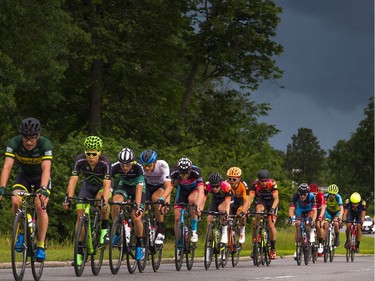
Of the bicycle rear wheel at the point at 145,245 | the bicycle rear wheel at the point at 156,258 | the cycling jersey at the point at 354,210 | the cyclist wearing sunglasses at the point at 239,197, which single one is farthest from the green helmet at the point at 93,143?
the cycling jersey at the point at 354,210

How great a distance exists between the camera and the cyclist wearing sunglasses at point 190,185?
21.5 metres

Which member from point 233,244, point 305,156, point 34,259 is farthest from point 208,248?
point 305,156

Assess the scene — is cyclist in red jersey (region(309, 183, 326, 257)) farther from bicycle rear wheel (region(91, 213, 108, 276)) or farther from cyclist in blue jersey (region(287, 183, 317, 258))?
bicycle rear wheel (region(91, 213, 108, 276))

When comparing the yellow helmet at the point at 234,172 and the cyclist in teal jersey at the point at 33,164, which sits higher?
the yellow helmet at the point at 234,172

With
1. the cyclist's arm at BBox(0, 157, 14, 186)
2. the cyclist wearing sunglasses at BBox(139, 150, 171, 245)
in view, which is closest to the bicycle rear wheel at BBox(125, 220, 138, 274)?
the cyclist wearing sunglasses at BBox(139, 150, 171, 245)

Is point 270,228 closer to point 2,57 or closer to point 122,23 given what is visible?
point 2,57

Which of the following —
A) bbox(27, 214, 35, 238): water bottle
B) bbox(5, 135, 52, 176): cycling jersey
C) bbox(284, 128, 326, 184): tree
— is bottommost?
bbox(27, 214, 35, 238): water bottle

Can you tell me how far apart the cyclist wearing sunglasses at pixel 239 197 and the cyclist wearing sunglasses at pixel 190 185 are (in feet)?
8.46

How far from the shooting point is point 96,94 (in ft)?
153

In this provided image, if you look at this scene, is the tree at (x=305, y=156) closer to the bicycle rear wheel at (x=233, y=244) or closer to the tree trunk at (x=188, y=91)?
the tree trunk at (x=188, y=91)

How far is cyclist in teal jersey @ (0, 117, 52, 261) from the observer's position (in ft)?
48.5

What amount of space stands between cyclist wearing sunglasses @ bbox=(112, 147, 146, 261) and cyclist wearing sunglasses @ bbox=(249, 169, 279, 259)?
747cm

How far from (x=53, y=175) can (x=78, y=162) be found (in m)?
16.7

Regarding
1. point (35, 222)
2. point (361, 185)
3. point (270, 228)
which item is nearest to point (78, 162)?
point (35, 222)
